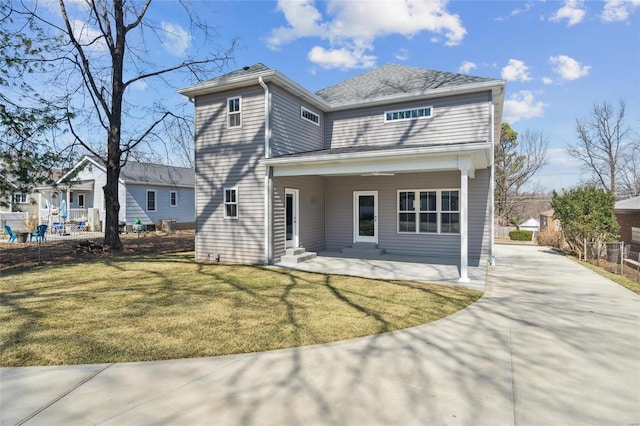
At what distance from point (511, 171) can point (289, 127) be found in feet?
75.2

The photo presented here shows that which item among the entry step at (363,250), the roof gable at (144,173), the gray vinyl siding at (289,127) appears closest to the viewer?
the gray vinyl siding at (289,127)

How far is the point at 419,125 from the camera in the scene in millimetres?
11555

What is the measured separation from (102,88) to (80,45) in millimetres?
A: 1536

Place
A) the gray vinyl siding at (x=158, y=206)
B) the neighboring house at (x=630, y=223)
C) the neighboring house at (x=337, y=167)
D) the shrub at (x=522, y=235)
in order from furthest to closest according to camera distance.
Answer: the gray vinyl siding at (x=158, y=206)
the shrub at (x=522, y=235)
the neighboring house at (x=630, y=223)
the neighboring house at (x=337, y=167)

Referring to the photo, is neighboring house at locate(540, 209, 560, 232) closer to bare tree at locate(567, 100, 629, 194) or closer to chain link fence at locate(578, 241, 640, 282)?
chain link fence at locate(578, 241, 640, 282)

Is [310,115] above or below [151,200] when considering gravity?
above

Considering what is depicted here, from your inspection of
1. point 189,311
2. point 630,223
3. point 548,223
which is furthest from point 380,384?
point 548,223

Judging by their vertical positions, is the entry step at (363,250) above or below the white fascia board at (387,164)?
below

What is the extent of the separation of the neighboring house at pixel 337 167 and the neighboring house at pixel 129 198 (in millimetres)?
11695

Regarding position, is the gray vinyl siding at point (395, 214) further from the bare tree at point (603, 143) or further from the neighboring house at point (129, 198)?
the bare tree at point (603, 143)

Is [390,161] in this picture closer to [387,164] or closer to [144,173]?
[387,164]

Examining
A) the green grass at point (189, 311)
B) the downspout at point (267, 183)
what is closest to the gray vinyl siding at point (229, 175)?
the downspout at point (267, 183)

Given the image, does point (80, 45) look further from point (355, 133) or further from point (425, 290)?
point (425, 290)

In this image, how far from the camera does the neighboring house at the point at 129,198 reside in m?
22.0
